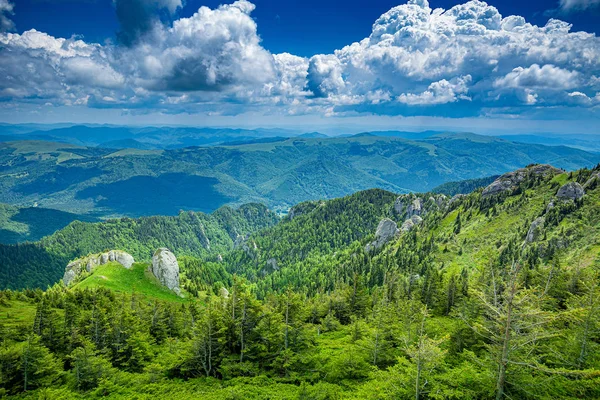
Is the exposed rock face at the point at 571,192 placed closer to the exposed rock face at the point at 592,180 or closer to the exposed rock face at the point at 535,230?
the exposed rock face at the point at 592,180

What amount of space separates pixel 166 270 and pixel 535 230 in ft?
547

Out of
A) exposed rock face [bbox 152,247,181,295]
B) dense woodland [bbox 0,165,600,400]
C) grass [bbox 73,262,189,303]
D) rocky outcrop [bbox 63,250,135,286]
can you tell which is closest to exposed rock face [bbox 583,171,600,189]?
dense woodland [bbox 0,165,600,400]

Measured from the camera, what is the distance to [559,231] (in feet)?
422

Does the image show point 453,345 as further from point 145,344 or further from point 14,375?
point 14,375

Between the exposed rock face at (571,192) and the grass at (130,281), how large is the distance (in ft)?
602

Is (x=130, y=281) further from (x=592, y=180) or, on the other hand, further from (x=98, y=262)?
(x=592, y=180)

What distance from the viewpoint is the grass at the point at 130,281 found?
466ft

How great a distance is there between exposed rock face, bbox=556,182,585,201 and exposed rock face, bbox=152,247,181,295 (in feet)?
620

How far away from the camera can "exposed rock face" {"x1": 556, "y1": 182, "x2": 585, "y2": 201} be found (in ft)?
481

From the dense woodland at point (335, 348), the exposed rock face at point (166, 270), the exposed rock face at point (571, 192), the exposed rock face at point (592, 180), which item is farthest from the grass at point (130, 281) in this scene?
the exposed rock face at point (592, 180)

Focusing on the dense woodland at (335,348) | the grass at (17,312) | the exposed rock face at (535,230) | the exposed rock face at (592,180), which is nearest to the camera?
the dense woodland at (335,348)

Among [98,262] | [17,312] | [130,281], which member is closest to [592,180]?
[130,281]

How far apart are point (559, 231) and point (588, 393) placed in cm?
12538

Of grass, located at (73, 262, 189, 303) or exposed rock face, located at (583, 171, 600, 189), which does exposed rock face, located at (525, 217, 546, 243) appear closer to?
exposed rock face, located at (583, 171, 600, 189)
